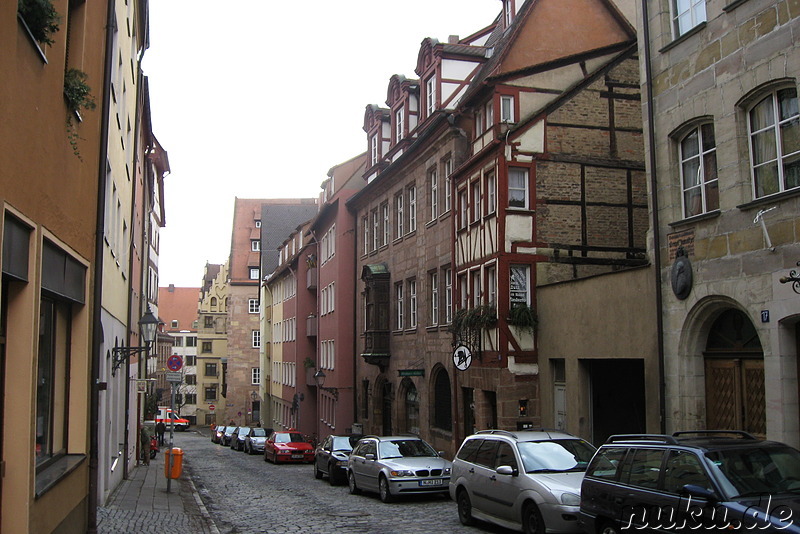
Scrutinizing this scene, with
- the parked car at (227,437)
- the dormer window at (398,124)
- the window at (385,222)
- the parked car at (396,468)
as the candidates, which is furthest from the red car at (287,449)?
the parked car at (227,437)

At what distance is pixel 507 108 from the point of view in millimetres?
21406

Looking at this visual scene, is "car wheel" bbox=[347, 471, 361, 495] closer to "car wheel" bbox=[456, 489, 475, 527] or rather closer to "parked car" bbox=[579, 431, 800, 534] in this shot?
"car wheel" bbox=[456, 489, 475, 527]

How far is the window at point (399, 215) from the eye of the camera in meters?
30.8

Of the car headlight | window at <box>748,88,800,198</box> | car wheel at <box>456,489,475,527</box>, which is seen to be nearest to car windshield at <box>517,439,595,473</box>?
the car headlight

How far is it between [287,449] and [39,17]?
29.5 meters

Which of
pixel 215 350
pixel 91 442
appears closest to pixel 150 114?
pixel 91 442

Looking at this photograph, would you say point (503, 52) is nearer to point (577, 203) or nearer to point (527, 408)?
point (577, 203)

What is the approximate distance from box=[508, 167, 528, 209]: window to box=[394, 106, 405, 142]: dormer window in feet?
37.3

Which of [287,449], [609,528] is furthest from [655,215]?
[287,449]

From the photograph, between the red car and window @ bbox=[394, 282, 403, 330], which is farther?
the red car

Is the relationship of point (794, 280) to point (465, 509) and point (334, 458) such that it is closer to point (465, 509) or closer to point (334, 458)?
point (465, 509)

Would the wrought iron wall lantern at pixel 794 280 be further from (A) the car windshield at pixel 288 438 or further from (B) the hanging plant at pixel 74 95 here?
(A) the car windshield at pixel 288 438

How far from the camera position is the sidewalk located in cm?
1377

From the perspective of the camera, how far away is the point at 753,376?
13125 mm
